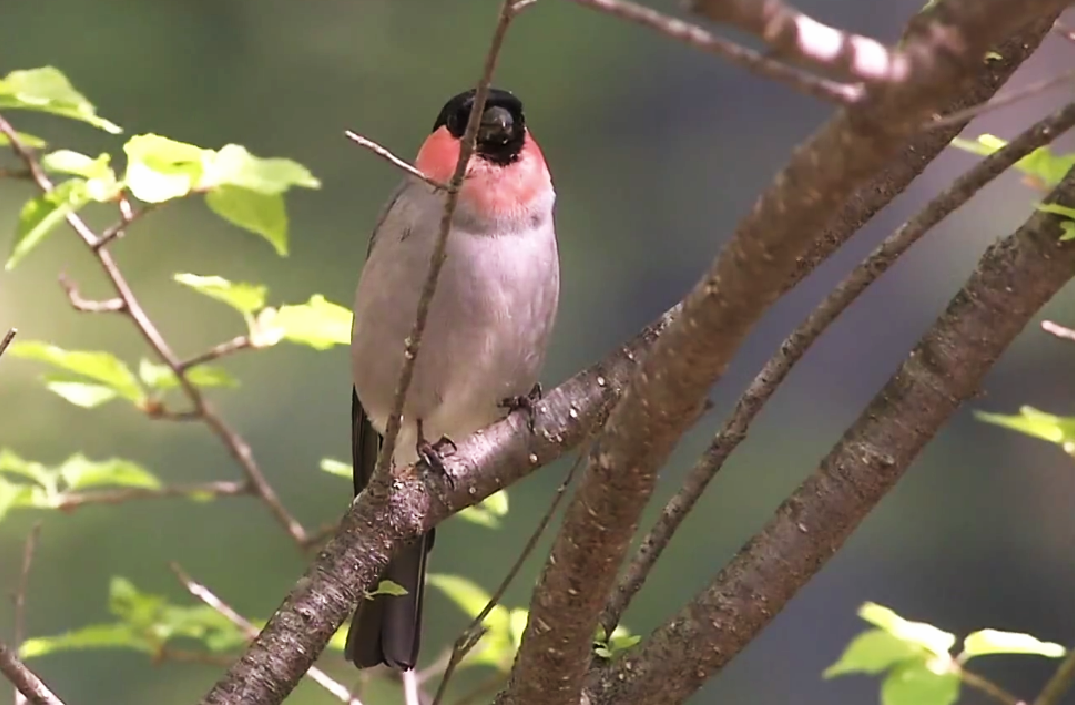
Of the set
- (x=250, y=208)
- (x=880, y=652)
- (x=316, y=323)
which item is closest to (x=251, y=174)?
(x=250, y=208)

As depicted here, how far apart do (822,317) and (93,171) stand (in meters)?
0.48

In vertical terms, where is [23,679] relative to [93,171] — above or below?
below

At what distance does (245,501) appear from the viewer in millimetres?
1970

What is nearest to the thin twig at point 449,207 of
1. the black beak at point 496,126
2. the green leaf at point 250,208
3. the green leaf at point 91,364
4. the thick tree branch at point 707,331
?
the thick tree branch at point 707,331

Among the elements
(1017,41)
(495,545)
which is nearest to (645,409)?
(1017,41)

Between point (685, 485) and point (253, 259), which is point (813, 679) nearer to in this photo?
point (253, 259)

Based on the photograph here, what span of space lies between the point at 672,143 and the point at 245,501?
3.03 ft

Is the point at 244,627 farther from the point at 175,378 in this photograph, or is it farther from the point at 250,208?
the point at 250,208

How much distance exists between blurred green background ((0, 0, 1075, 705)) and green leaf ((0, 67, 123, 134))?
117cm

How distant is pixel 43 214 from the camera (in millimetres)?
748

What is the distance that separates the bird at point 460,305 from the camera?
990 millimetres

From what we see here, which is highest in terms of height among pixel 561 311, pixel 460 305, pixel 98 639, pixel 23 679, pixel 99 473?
pixel 561 311

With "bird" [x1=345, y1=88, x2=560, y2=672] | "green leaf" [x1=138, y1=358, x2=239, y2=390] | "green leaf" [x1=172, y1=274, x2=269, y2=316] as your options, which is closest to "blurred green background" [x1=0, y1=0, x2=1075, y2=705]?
"bird" [x1=345, y1=88, x2=560, y2=672]

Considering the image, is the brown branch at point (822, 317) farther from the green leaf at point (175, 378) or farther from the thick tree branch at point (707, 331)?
the green leaf at point (175, 378)
